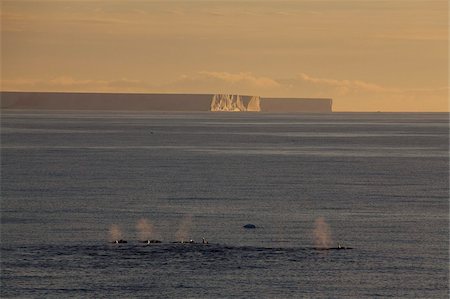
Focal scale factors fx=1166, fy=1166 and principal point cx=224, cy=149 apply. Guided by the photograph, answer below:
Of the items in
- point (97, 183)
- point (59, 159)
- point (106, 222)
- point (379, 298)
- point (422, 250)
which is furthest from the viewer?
point (59, 159)

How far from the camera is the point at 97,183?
141375mm

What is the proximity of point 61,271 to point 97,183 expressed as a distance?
6654 cm

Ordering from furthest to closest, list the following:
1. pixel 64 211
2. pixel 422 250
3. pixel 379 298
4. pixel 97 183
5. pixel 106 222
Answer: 1. pixel 97 183
2. pixel 64 211
3. pixel 106 222
4. pixel 422 250
5. pixel 379 298

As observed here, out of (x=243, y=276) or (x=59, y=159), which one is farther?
(x=59, y=159)

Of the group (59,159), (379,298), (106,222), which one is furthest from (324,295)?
(59,159)

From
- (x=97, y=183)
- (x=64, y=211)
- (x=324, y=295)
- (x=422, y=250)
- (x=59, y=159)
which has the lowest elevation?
(x=324, y=295)

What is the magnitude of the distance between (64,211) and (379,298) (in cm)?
4541

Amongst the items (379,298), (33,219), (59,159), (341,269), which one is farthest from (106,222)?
(59,159)

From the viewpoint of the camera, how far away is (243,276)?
74312mm

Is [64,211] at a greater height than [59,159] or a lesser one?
lesser

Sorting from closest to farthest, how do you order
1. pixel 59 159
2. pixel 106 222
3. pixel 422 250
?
pixel 422 250, pixel 106 222, pixel 59 159

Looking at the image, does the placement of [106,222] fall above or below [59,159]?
below

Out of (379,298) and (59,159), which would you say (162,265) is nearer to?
(379,298)

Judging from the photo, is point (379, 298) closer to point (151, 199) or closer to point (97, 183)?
point (151, 199)
